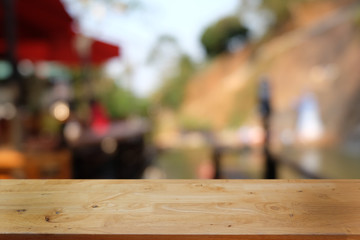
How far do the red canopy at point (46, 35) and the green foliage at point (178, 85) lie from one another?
25.1 feet

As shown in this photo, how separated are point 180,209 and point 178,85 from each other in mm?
12409

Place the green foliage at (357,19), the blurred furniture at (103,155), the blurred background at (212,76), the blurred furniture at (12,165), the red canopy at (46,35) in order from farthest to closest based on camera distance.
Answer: the green foliage at (357,19)
the blurred background at (212,76)
the red canopy at (46,35)
the blurred furniture at (103,155)
the blurred furniture at (12,165)

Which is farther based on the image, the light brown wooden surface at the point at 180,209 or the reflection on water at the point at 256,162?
the reflection on water at the point at 256,162

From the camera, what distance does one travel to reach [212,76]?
14078mm

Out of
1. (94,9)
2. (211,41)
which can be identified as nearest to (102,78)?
(94,9)

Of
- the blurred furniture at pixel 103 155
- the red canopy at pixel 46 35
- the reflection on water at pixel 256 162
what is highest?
the red canopy at pixel 46 35

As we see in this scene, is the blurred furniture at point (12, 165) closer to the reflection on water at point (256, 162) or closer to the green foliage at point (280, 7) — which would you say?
the reflection on water at point (256, 162)

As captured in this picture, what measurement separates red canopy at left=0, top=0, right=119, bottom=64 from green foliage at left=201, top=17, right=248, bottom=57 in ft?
28.2

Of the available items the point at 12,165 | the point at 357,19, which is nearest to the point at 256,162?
the point at 357,19

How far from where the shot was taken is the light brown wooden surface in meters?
0.85

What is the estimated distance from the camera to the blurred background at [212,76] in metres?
6.59

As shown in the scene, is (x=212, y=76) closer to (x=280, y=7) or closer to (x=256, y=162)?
(x=280, y=7)

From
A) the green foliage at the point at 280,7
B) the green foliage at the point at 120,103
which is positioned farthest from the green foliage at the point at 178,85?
the green foliage at the point at 120,103

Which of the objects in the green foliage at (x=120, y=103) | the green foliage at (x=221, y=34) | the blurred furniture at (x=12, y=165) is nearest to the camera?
the blurred furniture at (x=12, y=165)
